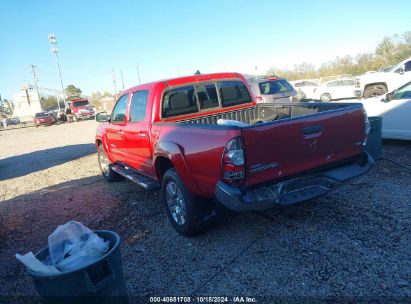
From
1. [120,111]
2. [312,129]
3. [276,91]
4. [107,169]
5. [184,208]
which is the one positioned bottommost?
[107,169]

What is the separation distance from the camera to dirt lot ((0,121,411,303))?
9.65 feet

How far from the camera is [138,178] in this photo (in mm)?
5277

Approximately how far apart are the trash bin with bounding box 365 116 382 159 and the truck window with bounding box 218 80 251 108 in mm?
2318

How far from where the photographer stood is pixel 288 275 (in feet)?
10.1

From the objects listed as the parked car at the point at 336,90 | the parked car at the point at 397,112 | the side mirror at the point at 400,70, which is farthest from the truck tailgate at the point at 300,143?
the parked car at the point at 336,90

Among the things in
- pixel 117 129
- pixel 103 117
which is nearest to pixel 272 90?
pixel 103 117

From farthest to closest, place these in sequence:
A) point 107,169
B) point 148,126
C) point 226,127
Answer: point 107,169, point 148,126, point 226,127

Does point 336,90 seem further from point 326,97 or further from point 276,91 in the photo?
point 276,91

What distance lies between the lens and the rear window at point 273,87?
1269 cm

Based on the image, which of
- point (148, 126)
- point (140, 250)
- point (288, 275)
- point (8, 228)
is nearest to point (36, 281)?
point (140, 250)

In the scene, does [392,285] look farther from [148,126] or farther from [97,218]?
[97,218]

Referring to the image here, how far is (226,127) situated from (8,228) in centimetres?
416

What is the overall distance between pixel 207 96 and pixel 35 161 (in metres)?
9.47

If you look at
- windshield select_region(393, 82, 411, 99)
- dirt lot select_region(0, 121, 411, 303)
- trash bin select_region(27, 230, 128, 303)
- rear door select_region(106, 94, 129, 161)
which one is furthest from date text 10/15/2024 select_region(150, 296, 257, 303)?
windshield select_region(393, 82, 411, 99)
